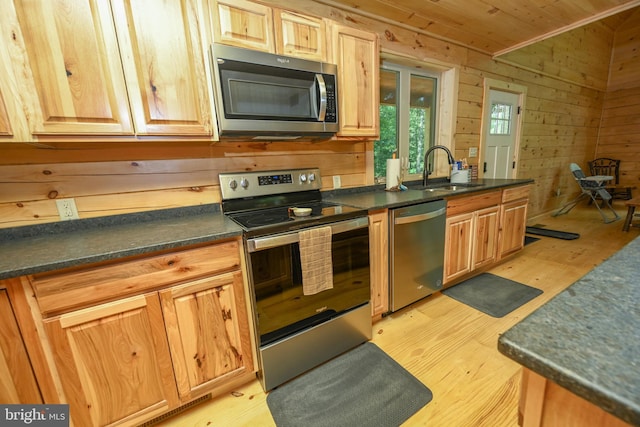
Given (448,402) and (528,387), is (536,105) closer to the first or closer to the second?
(448,402)

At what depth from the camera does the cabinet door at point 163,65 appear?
120cm

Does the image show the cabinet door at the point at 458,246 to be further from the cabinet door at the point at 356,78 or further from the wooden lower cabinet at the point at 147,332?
the wooden lower cabinet at the point at 147,332

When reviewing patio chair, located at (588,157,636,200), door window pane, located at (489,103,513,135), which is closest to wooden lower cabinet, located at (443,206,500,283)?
door window pane, located at (489,103,513,135)

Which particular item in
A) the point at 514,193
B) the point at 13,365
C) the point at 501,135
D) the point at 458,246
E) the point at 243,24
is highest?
the point at 243,24

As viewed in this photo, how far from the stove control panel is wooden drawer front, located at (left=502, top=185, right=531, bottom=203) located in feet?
6.23

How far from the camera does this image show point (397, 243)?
1872 mm

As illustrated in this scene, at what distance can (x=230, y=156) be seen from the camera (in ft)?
5.81

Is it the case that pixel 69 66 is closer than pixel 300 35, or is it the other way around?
pixel 69 66

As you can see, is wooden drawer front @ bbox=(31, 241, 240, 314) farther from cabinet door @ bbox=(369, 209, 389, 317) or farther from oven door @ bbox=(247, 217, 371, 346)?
cabinet door @ bbox=(369, 209, 389, 317)

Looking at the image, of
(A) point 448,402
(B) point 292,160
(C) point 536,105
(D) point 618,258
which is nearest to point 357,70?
(B) point 292,160

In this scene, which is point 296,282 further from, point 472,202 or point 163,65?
point 472,202

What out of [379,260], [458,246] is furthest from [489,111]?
[379,260]

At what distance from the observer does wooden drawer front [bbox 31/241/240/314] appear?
0.98 m

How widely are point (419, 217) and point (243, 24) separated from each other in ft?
5.32
